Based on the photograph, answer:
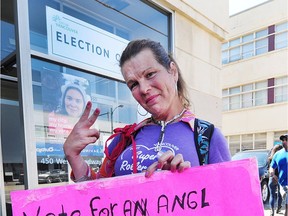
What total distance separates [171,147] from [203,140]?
127 mm

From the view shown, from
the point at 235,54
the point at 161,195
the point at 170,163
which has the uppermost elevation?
the point at 235,54

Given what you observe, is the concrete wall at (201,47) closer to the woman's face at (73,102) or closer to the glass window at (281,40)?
the woman's face at (73,102)

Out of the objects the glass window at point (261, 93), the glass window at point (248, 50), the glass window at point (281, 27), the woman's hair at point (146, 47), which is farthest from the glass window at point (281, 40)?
the woman's hair at point (146, 47)

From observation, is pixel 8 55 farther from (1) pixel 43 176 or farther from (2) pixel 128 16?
(2) pixel 128 16

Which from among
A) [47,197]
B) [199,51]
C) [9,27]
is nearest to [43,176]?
[9,27]

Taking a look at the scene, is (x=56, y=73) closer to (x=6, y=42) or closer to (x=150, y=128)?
(x=6, y=42)

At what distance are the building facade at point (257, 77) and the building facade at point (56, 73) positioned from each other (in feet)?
51.0

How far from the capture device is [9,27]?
2.65 meters

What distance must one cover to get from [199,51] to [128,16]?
1.57m

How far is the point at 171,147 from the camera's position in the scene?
1.01 meters

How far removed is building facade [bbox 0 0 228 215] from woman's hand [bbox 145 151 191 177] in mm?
1716

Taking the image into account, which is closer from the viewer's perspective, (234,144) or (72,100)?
(72,100)

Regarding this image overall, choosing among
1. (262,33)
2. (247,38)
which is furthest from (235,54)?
(262,33)

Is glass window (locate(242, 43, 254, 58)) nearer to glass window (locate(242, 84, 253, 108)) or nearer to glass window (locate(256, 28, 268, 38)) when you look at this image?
glass window (locate(256, 28, 268, 38))
